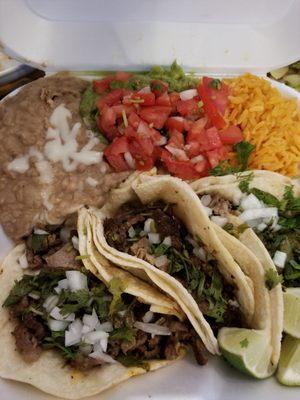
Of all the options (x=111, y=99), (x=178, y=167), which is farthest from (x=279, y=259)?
(x=111, y=99)

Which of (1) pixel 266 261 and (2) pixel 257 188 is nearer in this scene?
(1) pixel 266 261

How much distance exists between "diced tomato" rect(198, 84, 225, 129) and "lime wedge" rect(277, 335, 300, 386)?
1399 millimetres

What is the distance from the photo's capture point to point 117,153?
2957 millimetres

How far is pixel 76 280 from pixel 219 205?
0.97 meters

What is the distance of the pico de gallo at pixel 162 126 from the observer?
297 cm

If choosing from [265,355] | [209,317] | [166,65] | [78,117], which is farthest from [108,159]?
[265,355]

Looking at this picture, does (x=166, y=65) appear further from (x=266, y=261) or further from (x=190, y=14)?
(x=266, y=261)

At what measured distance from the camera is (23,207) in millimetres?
2953

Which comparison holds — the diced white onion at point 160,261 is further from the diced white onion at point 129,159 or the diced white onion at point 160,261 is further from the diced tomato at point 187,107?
the diced tomato at point 187,107

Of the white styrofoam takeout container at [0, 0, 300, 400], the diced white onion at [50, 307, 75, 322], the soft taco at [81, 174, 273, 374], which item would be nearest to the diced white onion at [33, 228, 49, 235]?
the soft taco at [81, 174, 273, 374]

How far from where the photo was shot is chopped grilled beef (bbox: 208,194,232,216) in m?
2.82

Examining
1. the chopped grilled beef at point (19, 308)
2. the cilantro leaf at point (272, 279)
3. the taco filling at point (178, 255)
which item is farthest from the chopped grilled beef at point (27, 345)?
the cilantro leaf at point (272, 279)

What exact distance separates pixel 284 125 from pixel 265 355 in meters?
1.51

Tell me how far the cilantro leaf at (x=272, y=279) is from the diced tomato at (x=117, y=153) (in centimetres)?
111
